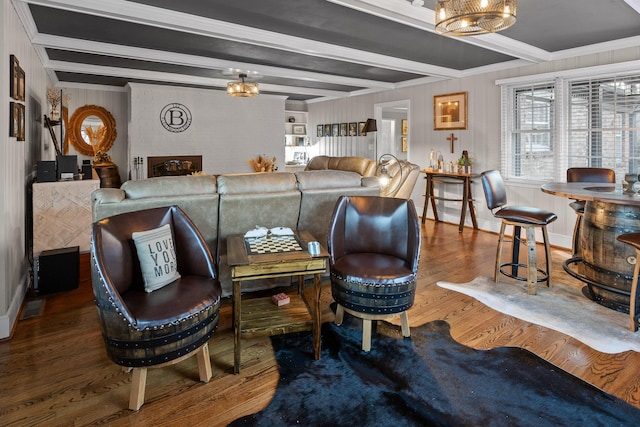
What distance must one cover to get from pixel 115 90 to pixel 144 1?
5.37 m

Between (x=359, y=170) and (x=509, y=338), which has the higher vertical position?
(x=359, y=170)

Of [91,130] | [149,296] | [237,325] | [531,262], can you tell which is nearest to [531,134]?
[531,262]

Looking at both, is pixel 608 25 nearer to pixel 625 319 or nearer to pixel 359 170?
pixel 625 319

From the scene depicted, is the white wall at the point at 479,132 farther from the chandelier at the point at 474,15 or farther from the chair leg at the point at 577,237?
the chandelier at the point at 474,15

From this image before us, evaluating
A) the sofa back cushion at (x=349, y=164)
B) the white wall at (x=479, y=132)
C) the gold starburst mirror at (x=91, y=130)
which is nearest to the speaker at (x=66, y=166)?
the gold starburst mirror at (x=91, y=130)

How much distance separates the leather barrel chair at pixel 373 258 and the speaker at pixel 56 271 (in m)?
2.36

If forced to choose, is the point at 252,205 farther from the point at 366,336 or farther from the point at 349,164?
the point at 349,164

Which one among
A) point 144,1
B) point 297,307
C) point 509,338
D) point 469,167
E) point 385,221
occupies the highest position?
point 144,1

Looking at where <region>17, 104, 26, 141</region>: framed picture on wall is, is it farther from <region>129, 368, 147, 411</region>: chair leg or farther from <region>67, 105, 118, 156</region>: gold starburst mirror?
<region>67, 105, 118, 156</region>: gold starburst mirror

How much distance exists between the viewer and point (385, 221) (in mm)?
2820

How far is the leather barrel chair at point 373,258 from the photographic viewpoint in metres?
2.40

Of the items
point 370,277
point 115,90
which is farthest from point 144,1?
point 115,90

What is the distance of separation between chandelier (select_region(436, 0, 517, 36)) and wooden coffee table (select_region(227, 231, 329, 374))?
1.54 meters

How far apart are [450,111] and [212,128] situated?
15.9ft
